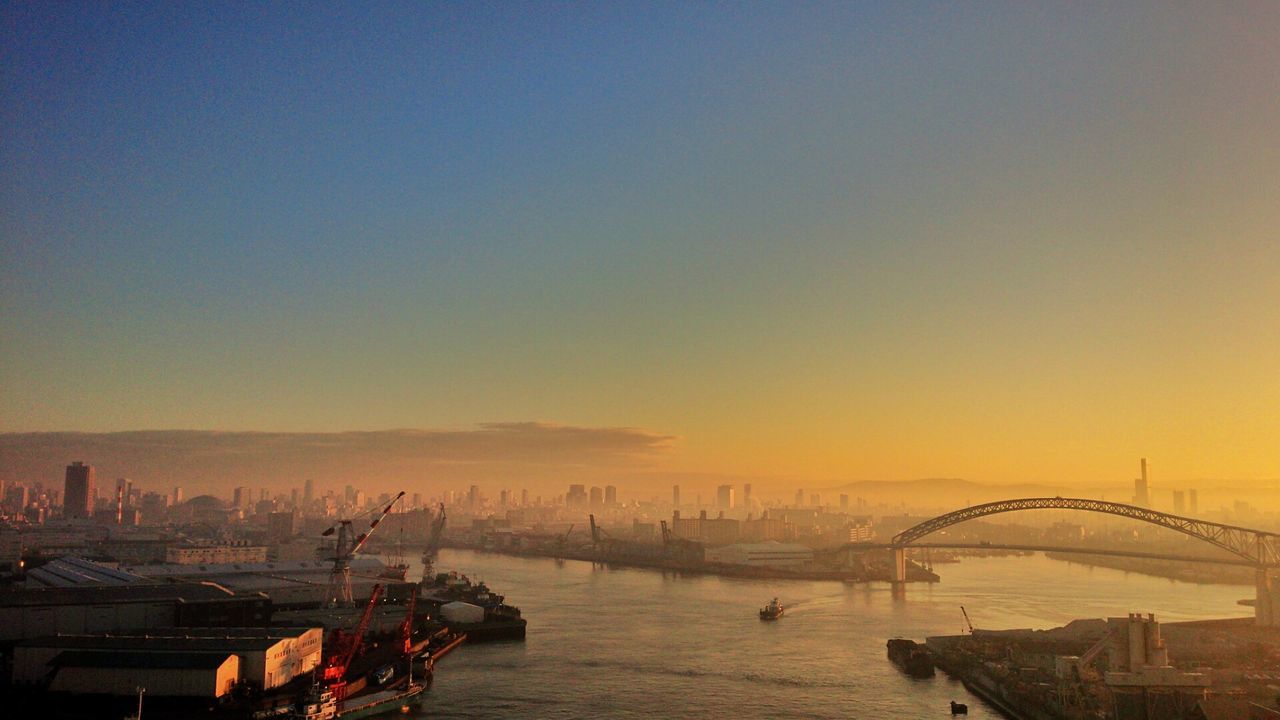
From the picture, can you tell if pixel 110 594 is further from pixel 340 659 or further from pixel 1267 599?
pixel 1267 599

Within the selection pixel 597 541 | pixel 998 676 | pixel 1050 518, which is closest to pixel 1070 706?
pixel 998 676

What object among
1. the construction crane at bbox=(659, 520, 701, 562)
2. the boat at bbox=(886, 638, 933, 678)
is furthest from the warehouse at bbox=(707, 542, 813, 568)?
the boat at bbox=(886, 638, 933, 678)

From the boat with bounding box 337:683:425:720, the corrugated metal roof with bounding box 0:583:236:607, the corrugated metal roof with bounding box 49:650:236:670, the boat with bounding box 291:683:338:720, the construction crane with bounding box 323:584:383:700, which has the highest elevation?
the corrugated metal roof with bounding box 0:583:236:607

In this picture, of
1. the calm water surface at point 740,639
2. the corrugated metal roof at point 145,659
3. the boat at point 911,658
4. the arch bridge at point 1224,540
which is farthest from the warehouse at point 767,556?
the corrugated metal roof at point 145,659

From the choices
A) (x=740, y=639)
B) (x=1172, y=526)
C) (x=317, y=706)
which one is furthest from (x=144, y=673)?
(x=1172, y=526)

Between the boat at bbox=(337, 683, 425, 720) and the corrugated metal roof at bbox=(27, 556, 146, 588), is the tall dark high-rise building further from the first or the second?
the boat at bbox=(337, 683, 425, 720)

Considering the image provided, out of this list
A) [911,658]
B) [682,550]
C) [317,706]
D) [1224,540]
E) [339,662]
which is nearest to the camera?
[317,706]
